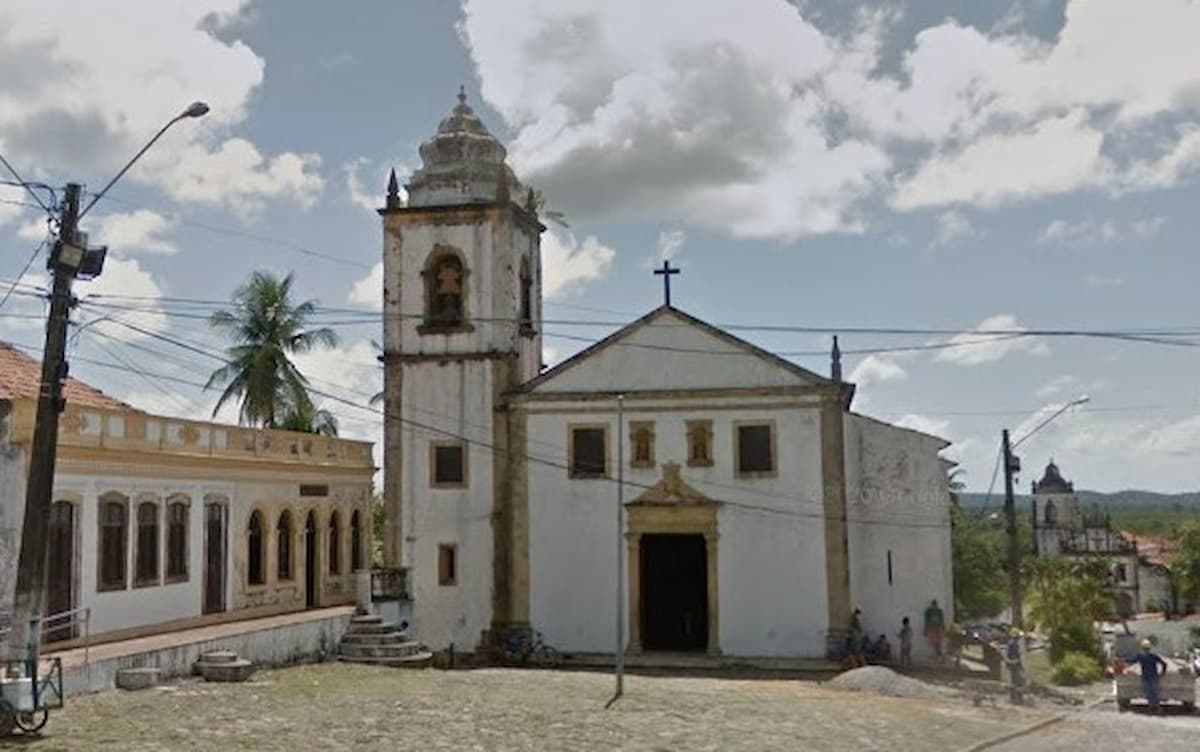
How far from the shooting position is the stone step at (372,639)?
86.5 feet

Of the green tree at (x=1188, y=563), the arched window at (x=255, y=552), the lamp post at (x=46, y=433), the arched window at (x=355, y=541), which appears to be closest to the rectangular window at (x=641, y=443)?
the arched window at (x=355, y=541)

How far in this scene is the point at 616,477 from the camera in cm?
2962

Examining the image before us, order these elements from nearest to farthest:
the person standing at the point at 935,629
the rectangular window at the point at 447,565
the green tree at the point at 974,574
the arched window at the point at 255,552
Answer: the arched window at the point at 255,552 → the person standing at the point at 935,629 → the rectangular window at the point at 447,565 → the green tree at the point at 974,574

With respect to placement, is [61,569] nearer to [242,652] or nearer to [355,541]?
[242,652]

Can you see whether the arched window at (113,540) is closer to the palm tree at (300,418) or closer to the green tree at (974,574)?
the palm tree at (300,418)

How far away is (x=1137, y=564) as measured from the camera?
86.9 metres

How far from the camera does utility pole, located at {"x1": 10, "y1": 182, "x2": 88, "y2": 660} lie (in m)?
14.7

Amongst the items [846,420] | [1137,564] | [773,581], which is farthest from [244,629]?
[1137,564]

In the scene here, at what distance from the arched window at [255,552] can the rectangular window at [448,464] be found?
4439 millimetres

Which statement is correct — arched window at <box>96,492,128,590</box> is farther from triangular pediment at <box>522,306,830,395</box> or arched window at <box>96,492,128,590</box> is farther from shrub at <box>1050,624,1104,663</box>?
shrub at <box>1050,624,1104,663</box>

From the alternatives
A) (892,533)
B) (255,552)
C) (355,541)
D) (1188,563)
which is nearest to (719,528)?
(892,533)

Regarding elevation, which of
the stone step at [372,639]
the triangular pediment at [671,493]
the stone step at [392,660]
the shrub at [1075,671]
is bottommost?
the shrub at [1075,671]

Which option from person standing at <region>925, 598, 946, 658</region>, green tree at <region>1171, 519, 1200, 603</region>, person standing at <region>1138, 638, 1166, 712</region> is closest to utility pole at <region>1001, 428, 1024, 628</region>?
person standing at <region>1138, 638, 1166, 712</region>

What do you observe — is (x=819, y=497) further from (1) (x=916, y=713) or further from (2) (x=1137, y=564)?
(2) (x=1137, y=564)
